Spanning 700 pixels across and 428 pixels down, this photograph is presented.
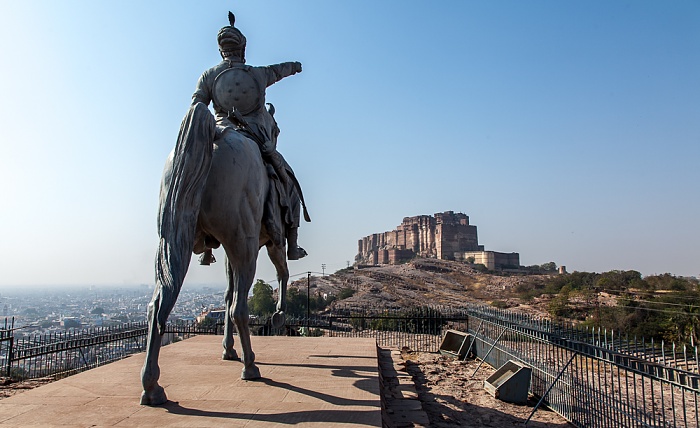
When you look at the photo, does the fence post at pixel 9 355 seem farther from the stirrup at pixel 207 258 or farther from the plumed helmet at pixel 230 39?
the plumed helmet at pixel 230 39

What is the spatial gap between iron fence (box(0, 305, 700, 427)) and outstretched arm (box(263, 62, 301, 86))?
17.7 feet

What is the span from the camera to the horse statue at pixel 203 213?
343 cm

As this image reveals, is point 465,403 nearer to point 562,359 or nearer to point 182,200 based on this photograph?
point 562,359

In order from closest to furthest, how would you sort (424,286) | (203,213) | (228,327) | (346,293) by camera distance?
(203,213) → (228,327) → (346,293) → (424,286)

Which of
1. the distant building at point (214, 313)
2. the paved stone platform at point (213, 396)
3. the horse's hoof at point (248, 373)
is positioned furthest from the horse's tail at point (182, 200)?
the distant building at point (214, 313)

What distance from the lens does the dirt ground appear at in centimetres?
710

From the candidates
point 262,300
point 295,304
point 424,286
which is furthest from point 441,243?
point 262,300

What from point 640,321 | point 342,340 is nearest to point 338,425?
point 342,340

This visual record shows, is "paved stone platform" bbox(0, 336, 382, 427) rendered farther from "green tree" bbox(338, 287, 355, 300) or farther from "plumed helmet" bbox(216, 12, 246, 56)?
"green tree" bbox(338, 287, 355, 300)

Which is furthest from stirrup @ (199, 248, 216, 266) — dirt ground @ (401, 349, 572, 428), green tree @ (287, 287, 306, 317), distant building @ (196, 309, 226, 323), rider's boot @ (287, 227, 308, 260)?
green tree @ (287, 287, 306, 317)

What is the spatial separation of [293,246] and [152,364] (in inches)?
109

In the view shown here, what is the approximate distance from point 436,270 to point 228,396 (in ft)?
248

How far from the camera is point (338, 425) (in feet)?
11.0

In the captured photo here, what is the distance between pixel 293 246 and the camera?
19.6ft
